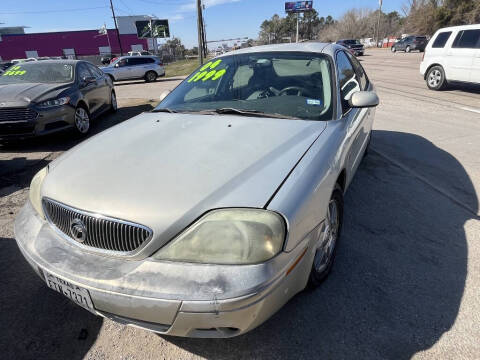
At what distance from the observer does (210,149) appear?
1935mm

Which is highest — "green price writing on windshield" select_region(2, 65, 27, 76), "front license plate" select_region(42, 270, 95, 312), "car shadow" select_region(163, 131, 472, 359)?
"green price writing on windshield" select_region(2, 65, 27, 76)

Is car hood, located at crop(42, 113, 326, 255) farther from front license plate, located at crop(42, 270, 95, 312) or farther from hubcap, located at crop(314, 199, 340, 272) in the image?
hubcap, located at crop(314, 199, 340, 272)

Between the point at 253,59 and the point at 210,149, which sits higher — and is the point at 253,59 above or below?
above

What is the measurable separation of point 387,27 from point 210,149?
98038 mm

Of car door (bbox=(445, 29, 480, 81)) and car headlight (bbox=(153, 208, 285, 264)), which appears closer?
car headlight (bbox=(153, 208, 285, 264))

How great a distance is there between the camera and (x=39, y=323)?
201 centimetres

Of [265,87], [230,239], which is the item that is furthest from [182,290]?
[265,87]

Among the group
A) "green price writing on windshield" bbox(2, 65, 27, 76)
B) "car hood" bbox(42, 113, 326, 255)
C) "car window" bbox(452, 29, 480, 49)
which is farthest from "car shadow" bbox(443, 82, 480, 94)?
"green price writing on windshield" bbox(2, 65, 27, 76)

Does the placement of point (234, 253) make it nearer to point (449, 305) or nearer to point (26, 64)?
point (449, 305)

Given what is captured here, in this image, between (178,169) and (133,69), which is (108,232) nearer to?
(178,169)

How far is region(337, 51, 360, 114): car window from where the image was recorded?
2.66 m

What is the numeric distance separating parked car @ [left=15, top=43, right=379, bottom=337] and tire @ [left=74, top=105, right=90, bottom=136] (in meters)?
4.30

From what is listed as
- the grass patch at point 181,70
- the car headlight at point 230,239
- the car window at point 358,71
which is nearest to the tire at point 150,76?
the grass patch at point 181,70

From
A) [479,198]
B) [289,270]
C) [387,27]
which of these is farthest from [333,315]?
[387,27]
